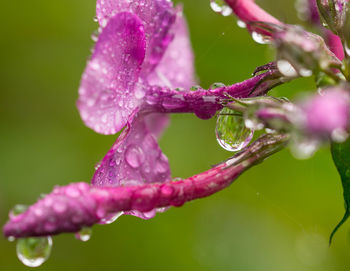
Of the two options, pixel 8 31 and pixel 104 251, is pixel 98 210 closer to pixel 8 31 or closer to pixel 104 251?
pixel 104 251

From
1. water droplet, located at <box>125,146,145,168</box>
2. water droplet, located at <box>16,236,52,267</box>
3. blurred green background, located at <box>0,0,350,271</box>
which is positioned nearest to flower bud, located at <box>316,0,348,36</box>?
water droplet, located at <box>125,146,145,168</box>

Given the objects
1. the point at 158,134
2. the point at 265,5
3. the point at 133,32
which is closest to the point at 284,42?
the point at 133,32

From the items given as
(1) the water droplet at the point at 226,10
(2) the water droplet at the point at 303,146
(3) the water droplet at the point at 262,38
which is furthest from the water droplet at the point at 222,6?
(2) the water droplet at the point at 303,146

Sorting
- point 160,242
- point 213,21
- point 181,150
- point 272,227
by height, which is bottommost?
point 272,227

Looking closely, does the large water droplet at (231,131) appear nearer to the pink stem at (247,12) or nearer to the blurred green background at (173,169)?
the pink stem at (247,12)

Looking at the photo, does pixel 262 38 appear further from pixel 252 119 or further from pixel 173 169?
pixel 173 169

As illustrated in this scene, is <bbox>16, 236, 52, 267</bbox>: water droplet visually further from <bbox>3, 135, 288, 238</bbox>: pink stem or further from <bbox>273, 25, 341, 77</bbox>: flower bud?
<bbox>273, 25, 341, 77</bbox>: flower bud
